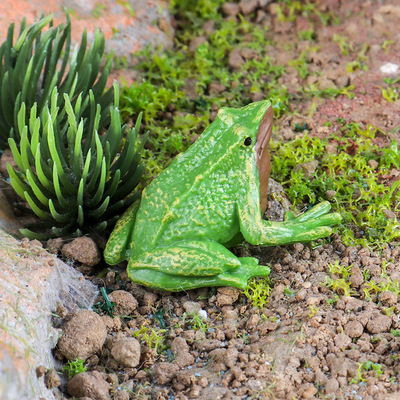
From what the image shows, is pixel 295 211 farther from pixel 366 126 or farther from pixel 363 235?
pixel 366 126

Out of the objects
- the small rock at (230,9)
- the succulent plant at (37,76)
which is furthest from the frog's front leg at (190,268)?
the small rock at (230,9)

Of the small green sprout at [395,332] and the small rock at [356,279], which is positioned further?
the small rock at [356,279]

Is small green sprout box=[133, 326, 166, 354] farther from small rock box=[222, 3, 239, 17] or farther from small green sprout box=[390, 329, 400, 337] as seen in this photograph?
small rock box=[222, 3, 239, 17]

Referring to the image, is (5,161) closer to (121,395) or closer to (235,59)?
(121,395)

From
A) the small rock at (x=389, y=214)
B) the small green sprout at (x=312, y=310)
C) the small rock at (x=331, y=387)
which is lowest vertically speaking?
the small rock at (x=331, y=387)

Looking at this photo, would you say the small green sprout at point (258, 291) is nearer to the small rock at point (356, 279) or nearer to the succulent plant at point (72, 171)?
the small rock at point (356, 279)

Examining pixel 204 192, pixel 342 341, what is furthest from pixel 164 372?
pixel 204 192

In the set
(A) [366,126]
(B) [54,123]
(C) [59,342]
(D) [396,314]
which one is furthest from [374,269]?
(B) [54,123]

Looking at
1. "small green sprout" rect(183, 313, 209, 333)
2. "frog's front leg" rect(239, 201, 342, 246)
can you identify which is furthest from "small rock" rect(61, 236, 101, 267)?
"frog's front leg" rect(239, 201, 342, 246)
